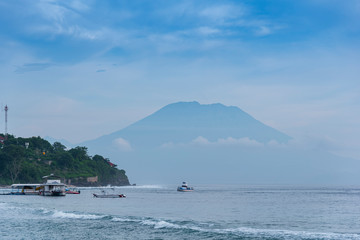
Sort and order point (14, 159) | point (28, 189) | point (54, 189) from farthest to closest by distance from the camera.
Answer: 1. point (14, 159)
2. point (28, 189)
3. point (54, 189)

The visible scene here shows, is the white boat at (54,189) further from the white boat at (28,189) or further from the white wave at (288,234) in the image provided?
the white wave at (288,234)

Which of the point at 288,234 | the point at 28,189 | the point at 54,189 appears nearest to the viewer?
the point at 288,234

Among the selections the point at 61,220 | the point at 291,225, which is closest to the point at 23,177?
the point at 61,220

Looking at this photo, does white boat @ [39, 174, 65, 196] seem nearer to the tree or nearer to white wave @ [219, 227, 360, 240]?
the tree

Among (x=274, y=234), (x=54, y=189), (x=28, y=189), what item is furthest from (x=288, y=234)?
(x=28, y=189)

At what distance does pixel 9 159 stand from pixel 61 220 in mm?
150398

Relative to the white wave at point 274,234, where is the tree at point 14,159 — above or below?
above

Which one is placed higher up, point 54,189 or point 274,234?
point 54,189

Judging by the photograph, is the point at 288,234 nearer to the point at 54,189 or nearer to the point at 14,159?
the point at 54,189

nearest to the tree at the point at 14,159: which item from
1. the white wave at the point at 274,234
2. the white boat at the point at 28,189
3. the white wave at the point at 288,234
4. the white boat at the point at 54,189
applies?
the white boat at the point at 28,189

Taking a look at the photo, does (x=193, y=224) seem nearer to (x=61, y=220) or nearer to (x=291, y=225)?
(x=291, y=225)

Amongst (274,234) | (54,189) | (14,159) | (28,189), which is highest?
(14,159)

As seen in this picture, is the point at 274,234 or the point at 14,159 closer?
the point at 274,234

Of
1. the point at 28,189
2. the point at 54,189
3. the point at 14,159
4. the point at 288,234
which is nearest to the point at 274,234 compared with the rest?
the point at 288,234
